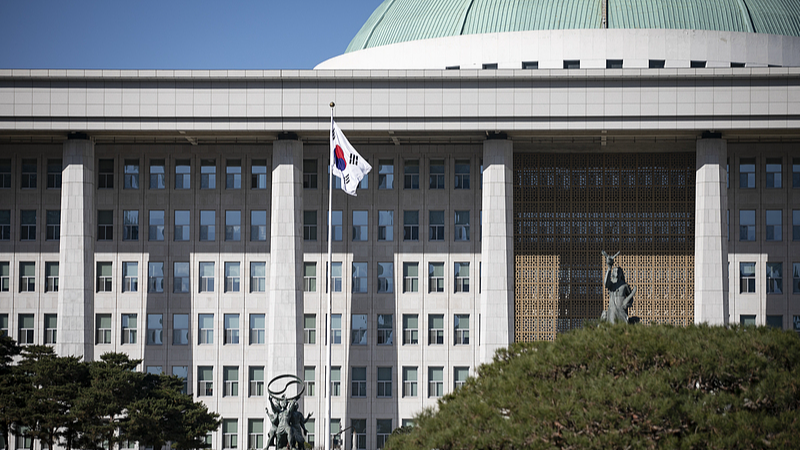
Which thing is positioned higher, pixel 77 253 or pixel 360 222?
pixel 360 222

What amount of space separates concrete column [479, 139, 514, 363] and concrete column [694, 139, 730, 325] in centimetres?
928

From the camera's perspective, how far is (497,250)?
48938mm

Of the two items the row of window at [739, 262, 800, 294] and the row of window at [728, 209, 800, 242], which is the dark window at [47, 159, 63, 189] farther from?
the row of window at [739, 262, 800, 294]

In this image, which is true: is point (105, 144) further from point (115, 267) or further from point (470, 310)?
point (470, 310)

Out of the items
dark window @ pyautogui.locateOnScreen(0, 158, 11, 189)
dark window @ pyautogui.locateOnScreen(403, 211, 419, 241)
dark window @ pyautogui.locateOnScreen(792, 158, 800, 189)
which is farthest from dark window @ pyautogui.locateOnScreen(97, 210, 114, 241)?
dark window @ pyautogui.locateOnScreen(792, 158, 800, 189)

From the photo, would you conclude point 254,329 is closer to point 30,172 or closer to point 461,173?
point 461,173

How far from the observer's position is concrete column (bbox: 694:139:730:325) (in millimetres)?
48281

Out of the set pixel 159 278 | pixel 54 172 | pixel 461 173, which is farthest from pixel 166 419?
pixel 461 173

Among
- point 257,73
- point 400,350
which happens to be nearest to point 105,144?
point 257,73

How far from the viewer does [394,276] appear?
52406 mm

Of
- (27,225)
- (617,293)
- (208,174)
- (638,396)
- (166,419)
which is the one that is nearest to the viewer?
(638,396)

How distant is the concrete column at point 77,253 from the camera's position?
160ft

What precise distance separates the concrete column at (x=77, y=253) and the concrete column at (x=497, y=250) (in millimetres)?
19803

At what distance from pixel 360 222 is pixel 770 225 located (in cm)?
2179
